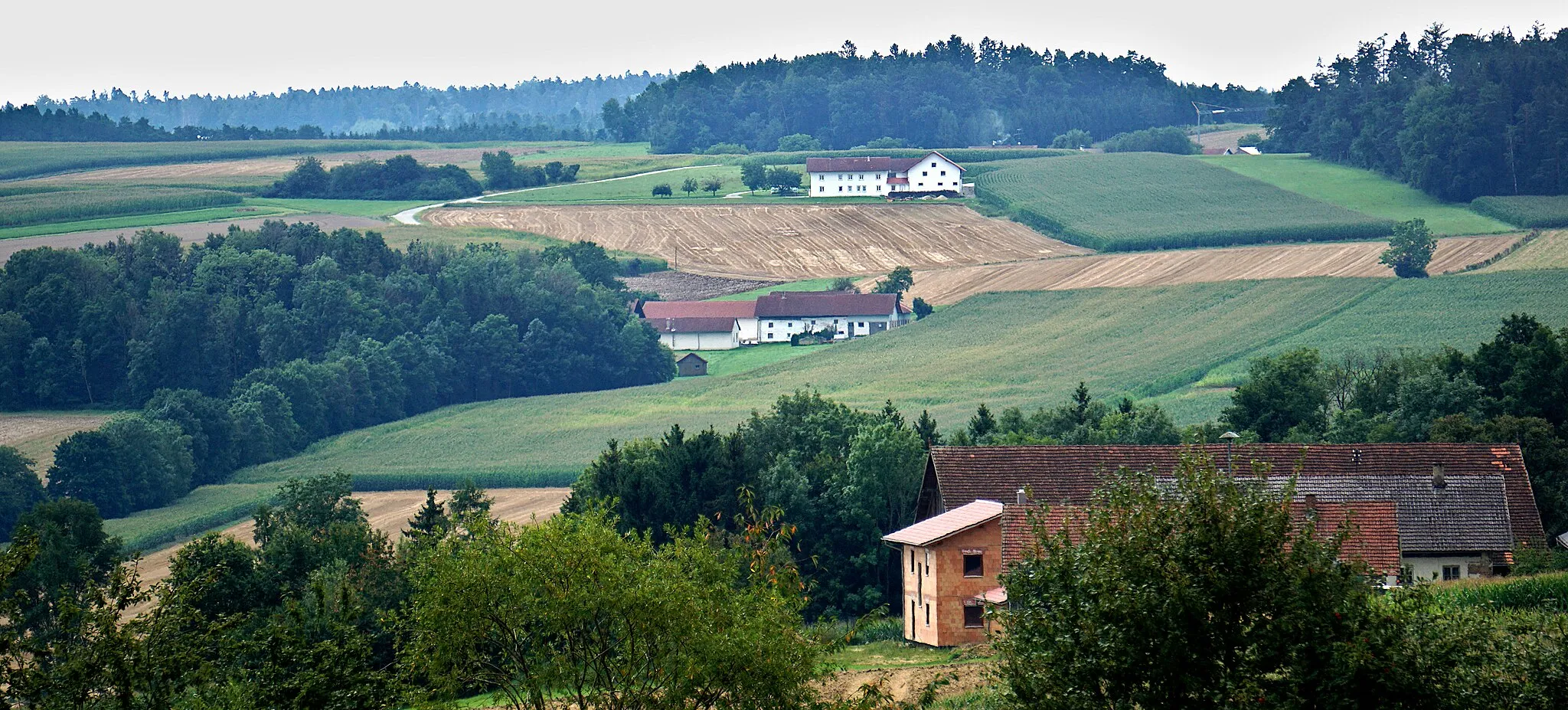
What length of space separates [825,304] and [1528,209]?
168 feet

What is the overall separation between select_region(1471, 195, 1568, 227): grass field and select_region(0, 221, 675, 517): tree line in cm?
6026

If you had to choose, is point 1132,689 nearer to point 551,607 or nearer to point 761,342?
point 551,607

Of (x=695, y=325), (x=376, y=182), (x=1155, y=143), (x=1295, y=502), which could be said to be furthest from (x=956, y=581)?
(x=1155, y=143)

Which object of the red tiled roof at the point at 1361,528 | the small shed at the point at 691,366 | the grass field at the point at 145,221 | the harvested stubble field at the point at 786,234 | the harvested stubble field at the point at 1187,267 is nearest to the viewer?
the red tiled roof at the point at 1361,528

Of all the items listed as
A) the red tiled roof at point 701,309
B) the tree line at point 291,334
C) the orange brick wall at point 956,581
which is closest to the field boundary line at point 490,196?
the tree line at point 291,334

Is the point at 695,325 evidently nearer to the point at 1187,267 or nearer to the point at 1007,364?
the point at 1007,364

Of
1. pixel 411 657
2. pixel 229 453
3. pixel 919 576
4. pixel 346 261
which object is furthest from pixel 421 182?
pixel 411 657

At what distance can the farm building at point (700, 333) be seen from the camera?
104562 millimetres

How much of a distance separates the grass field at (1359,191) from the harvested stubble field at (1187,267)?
7.23 meters

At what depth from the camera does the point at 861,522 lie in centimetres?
4750

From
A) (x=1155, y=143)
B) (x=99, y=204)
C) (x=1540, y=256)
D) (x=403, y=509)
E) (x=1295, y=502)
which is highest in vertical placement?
(x=1155, y=143)

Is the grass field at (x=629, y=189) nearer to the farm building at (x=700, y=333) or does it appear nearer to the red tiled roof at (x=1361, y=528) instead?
the farm building at (x=700, y=333)

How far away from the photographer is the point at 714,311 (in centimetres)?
10712

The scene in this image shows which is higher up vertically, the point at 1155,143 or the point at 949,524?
the point at 1155,143
